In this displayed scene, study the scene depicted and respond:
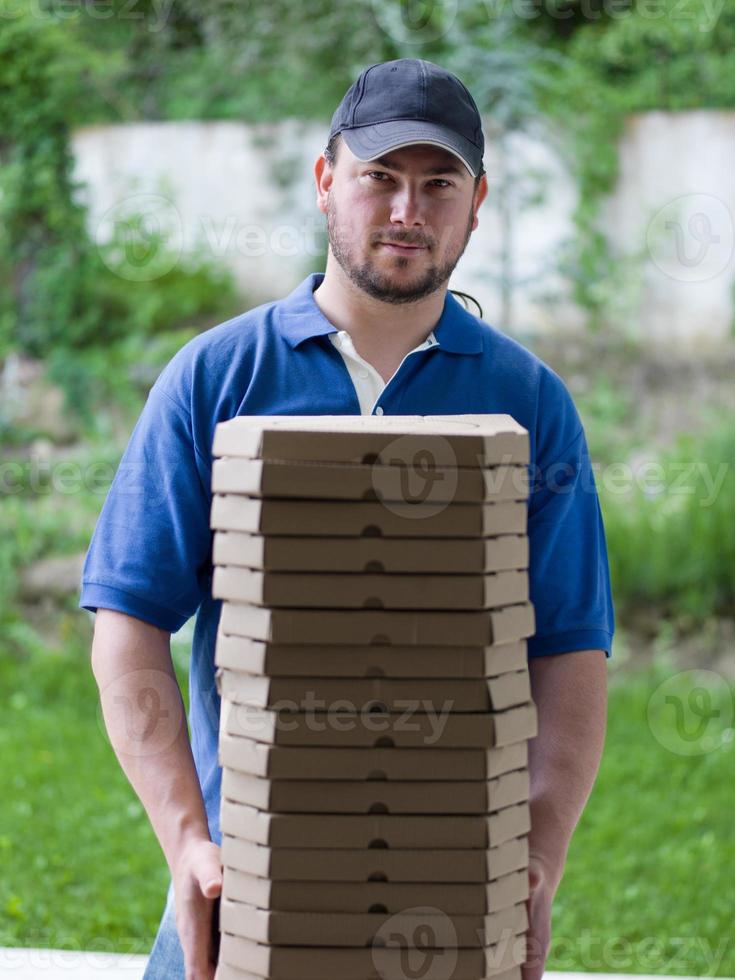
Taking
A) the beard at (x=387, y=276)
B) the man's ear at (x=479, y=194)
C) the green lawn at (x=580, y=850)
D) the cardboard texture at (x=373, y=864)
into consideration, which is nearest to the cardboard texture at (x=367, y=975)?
the cardboard texture at (x=373, y=864)

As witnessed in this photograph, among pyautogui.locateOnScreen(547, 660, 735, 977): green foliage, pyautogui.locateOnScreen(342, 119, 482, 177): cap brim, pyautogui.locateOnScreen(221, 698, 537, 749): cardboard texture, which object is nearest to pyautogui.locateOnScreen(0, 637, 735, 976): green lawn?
pyautogui.locateOnScreen(547, 660, 735, 977): green foliage

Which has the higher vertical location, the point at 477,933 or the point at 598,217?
the point at 598,217

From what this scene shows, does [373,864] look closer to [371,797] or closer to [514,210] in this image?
[371,797]

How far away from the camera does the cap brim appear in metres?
1.65

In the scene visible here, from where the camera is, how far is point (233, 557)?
1462 mm

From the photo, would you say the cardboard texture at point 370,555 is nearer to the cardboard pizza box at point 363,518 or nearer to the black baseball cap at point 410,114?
the cardboard pizza box at point 363,518

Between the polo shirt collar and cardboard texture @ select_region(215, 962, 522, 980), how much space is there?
32.1 inches

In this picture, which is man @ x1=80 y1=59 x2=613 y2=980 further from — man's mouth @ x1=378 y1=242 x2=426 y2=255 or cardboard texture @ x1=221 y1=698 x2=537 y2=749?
cardboard texture @ x1=221 y1=698 x2=537 y2=749

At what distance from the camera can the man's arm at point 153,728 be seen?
1654 mm

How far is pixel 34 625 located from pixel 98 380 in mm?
1161

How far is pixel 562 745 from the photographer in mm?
1774

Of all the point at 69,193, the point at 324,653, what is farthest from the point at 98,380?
the point at 324,653

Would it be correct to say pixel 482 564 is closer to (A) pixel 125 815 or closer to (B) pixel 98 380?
(A) pixel 125 815

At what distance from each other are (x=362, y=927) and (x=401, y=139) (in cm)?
97
